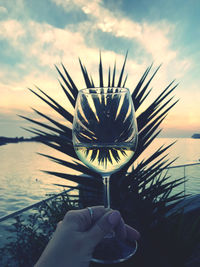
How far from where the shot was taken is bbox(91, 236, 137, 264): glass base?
709mm

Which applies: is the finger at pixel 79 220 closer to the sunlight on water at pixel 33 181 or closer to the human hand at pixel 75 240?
the human hand at pixel 75 240

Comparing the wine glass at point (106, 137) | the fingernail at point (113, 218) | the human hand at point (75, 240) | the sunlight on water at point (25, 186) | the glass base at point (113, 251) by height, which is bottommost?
the sunlight on water at point (25, 186)

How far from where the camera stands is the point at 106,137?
2.34 ft

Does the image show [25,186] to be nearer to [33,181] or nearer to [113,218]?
[33,181]

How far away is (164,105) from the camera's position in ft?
5.19

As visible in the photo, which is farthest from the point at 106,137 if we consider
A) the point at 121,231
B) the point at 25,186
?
the point at 25,186

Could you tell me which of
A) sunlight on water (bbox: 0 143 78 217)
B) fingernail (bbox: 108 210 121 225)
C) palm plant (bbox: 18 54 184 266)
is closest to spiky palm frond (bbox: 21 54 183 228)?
palm plant (bbox: 18 54 184 266)

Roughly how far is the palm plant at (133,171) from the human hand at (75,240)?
0.42 m

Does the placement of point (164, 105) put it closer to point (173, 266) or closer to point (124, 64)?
point (124, 64)

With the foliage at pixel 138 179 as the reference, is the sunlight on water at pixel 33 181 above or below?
below

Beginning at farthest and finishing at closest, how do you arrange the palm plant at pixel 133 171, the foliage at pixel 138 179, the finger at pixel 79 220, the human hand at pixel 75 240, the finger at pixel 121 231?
1. the palm plant at pixel 133 171
2. the foliage at pixel 138 179
3. the finger at pixel 121 231
4. the finger at pixel 79 220
5. the human hand at pixel 75 240

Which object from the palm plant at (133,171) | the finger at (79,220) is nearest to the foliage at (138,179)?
the palm plant at (133,171)

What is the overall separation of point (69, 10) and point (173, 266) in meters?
6.05

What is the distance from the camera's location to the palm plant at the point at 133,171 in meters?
1.18
